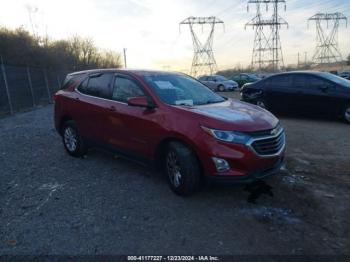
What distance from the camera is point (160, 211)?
459cm

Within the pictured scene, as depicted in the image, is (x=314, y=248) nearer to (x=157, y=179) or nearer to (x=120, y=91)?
(x=157, y=179)

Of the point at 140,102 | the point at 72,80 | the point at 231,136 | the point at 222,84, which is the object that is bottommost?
the point at 222,84

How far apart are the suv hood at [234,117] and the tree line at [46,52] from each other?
18.8m

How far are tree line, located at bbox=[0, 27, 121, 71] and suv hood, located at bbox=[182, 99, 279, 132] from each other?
18.8 meters

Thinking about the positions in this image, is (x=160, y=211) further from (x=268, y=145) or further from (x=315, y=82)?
(x=315, y=82)

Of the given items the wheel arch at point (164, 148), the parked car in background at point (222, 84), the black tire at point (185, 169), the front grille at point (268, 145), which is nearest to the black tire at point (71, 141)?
the wheel arch at point (164, 148)

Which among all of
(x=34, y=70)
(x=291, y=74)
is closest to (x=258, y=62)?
(x=34, y=70)

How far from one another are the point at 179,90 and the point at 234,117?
4.20ft

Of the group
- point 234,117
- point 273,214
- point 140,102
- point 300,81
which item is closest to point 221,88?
point 300,81

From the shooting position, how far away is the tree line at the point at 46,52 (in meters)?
23.7

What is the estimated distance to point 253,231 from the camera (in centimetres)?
402

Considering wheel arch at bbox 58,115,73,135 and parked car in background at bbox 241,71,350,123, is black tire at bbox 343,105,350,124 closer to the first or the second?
parked car in background at bbox 241,71,350,123

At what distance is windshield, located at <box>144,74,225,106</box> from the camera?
17.9 ft

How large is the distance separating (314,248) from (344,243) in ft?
1.12
